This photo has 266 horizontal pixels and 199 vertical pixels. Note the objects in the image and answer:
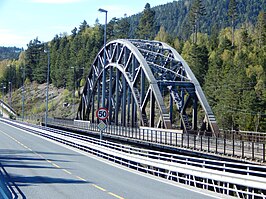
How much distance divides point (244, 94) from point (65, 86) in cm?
9790

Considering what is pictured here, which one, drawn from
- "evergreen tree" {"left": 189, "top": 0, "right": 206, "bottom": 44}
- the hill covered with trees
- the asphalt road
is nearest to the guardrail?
the asphalt road

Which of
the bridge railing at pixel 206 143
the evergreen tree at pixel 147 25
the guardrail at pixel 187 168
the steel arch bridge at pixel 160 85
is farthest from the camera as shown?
the evergreen tree at pixel 147 25

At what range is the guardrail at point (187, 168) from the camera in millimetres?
17859

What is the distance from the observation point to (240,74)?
86.2 m

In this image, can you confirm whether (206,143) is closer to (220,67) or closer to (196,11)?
(220,67)

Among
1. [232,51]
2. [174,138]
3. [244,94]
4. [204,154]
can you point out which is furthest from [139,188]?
[232,51]

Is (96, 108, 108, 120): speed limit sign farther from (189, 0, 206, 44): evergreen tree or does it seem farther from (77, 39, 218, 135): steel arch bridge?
(189, 0, 206, 44): evergreen tree

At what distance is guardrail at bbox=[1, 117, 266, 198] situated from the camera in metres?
17.9

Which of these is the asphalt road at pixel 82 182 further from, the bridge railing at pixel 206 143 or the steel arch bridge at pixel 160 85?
the steel arch bridge at pixel 160 85

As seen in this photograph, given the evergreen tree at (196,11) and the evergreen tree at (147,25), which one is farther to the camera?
the evergreen tree at (196,11)

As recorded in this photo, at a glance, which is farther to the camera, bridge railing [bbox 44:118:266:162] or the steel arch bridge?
the steel arch bridge

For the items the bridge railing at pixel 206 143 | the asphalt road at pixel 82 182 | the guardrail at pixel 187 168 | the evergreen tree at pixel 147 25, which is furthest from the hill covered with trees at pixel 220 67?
the asphalt road at pixel 82 182

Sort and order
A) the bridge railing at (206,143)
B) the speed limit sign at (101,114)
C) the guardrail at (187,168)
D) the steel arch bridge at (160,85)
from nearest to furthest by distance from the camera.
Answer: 1. the guardrail at (187,168)
2. the bridge railing at (206,143)
3. the speed limit sign at (101,114)
4. the steel arch bridge at (160,85)

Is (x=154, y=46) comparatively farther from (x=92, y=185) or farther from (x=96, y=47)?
(x=96, y=47)
